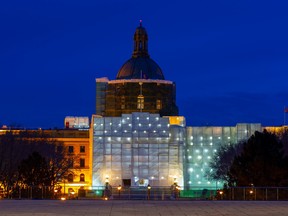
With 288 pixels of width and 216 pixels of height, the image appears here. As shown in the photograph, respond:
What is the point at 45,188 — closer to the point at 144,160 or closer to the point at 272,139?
the point at 272,139

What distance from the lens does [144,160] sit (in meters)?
136

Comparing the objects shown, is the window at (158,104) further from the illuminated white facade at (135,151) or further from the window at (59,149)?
the window at (59,149)

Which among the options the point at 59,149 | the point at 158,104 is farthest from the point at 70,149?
the point at 158,104

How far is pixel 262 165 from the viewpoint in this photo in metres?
63.7

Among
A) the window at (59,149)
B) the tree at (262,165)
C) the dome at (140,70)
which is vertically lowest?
the tree at (262,165)

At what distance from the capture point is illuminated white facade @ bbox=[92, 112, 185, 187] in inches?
5310

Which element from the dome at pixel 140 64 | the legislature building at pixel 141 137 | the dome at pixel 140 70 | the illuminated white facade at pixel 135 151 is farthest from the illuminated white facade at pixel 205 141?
the dome at pixel 140 64

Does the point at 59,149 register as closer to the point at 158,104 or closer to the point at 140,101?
the point at 140,101

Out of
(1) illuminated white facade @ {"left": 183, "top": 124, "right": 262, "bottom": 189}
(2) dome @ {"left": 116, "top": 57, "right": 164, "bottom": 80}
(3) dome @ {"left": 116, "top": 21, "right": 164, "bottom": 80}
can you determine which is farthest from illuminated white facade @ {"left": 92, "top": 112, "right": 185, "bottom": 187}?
(2) dome @ {"left": 116, "top": 57, "right": 164, "bottom": 80}

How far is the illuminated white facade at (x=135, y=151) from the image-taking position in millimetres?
134875

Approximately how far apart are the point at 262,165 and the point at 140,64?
3885 inches

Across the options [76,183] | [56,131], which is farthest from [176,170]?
[56,131]

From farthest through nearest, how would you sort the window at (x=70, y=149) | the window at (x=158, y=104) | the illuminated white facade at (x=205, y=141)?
the window at (x=70, y=149) < the window at (x=158, y=104) < the illuminated white facade at (x=205, y=141)

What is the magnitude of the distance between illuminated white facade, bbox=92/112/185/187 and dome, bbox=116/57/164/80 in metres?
19.9
